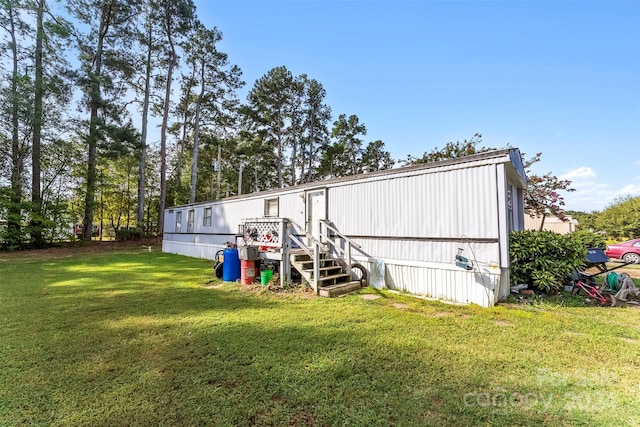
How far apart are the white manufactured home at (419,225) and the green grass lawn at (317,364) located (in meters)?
0.75

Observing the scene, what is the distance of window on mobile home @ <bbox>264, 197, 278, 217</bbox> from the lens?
9.13 meters

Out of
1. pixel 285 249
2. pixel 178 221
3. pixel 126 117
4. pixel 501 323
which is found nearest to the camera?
pixel 501 323

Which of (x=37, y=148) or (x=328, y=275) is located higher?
(x=37, y=148)

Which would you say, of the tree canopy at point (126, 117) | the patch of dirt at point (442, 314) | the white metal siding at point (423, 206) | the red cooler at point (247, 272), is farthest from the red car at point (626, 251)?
the red cooler at point (247, 272)

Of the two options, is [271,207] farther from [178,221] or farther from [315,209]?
[178,221]

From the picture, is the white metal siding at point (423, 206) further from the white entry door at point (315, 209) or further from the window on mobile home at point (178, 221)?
the window on mobile home at point (178, 221)

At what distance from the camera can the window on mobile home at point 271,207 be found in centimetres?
913

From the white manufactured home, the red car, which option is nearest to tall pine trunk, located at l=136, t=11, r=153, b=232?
the white manufactured home

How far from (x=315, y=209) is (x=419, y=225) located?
3105mm

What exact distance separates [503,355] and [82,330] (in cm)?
520

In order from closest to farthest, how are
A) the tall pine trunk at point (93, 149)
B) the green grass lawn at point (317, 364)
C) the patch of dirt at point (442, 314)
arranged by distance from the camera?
the green grass lawn at point (317, 364) → the patch of dirt at point (442, 314) → the tall pine trunk at point (93, 149)

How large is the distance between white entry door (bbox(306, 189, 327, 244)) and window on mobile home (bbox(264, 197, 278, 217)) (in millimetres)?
1529

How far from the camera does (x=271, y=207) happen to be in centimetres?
932

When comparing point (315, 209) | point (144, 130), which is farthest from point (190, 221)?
point (144, 130)
